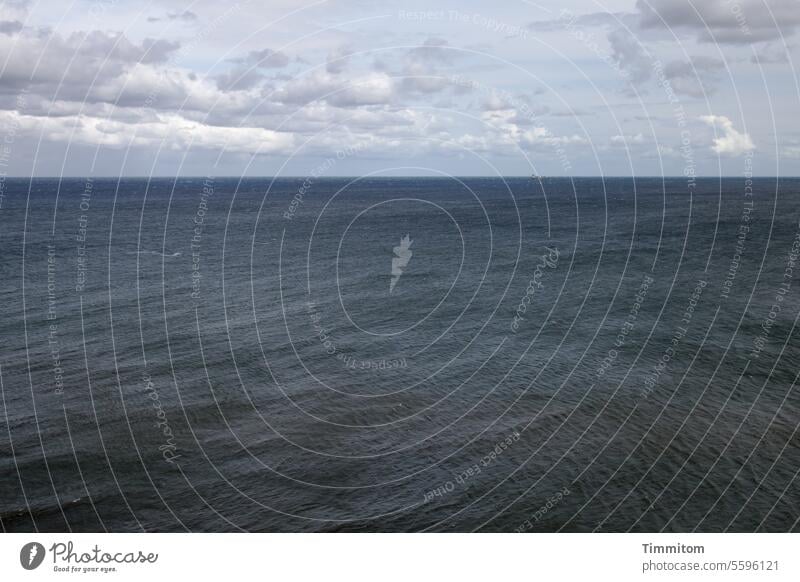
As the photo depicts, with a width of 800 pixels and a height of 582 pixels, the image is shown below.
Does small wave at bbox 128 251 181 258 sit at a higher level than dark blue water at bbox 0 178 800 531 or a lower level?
lower

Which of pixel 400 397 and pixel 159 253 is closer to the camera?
pixel 400 397

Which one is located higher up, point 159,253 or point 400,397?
point 400,397

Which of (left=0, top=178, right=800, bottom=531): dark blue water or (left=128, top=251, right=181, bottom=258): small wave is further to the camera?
(left=128, top=251, right=181, bottom=258): small wave

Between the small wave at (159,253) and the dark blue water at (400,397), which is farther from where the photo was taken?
the small wave at (159,253)

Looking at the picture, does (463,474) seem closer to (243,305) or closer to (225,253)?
(243,305)

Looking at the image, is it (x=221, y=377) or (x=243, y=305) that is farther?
(x=243, y=305)

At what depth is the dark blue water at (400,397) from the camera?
35.1m

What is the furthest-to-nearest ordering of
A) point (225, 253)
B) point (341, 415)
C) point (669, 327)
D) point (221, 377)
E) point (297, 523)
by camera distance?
point (225, 253)
point (669, 327)
point (221, 377)
point (341, 415)
point (297, 523)

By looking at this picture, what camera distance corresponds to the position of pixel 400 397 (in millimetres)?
48312

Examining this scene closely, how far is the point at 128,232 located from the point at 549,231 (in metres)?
86.4

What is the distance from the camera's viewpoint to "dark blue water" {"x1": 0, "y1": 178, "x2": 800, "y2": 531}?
115 feet

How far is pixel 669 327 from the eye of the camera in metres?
65.4

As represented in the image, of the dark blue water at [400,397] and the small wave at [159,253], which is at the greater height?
the dark blue water at [400,397]
